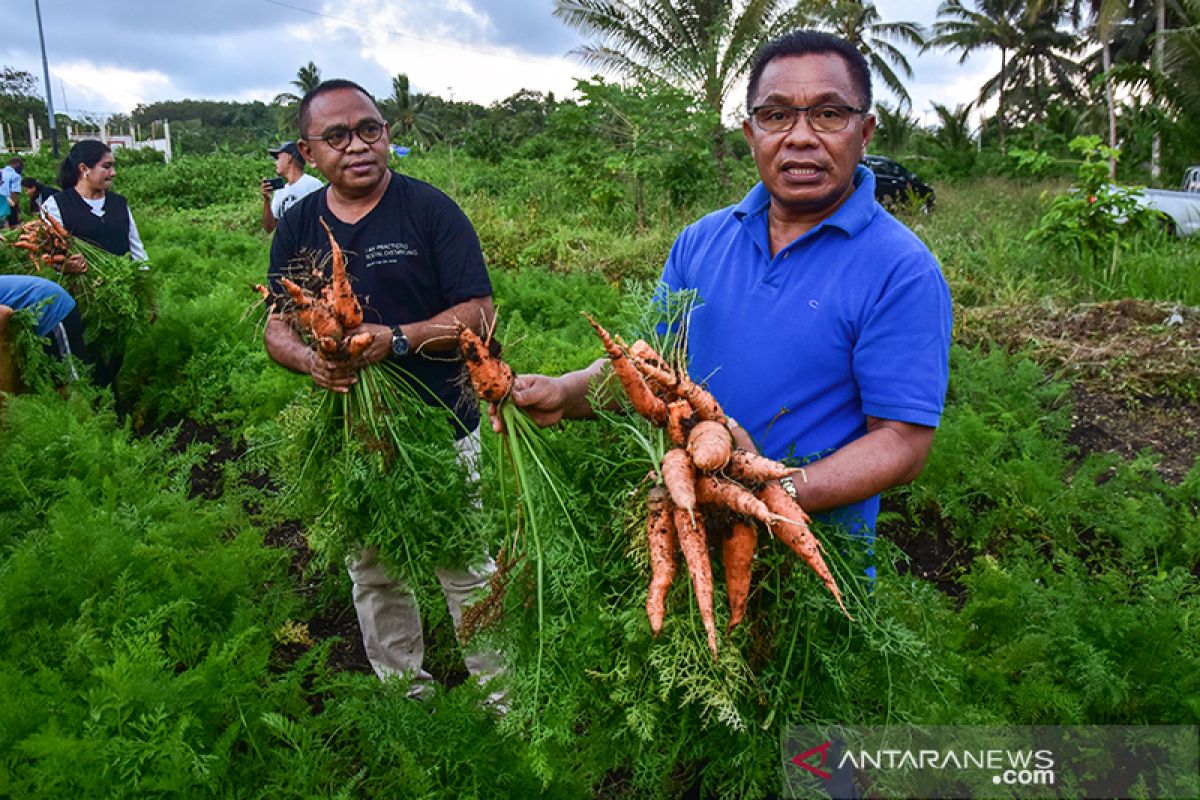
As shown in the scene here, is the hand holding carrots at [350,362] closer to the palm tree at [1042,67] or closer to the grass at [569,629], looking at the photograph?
the grass at [569,629]

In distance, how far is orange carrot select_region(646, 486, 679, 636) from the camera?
5.46 feet

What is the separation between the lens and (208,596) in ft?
11.1

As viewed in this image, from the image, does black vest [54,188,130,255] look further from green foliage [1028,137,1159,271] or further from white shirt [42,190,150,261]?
green foliage [1028,137,1159,271]

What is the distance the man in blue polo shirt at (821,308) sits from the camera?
5.85 ft

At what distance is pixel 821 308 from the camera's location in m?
1.87

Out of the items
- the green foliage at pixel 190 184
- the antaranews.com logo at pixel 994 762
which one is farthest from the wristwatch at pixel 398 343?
the green foliage at pixel 190 184

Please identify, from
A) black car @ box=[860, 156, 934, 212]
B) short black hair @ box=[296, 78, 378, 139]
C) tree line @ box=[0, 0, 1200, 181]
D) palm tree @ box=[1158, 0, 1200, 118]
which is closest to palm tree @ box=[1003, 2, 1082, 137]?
tree line @ box=[0, 0, 1200, 181]

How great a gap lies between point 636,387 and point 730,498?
0.36 m

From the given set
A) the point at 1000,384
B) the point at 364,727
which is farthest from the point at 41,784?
the point at 1000,384

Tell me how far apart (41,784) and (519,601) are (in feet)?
4.68

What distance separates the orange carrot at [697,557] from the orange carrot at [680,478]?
0.09 ft

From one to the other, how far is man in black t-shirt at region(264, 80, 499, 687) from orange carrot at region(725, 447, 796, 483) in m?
1.49

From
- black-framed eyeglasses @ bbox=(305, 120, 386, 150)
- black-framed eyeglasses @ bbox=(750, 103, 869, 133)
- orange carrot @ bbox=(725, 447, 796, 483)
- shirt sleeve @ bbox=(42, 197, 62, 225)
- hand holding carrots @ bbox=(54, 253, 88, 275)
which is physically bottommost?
orange carrot @ bbox=(725, 447, 796, 483)

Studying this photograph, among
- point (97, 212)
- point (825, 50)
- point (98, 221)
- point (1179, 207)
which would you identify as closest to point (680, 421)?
point (825, 50)
